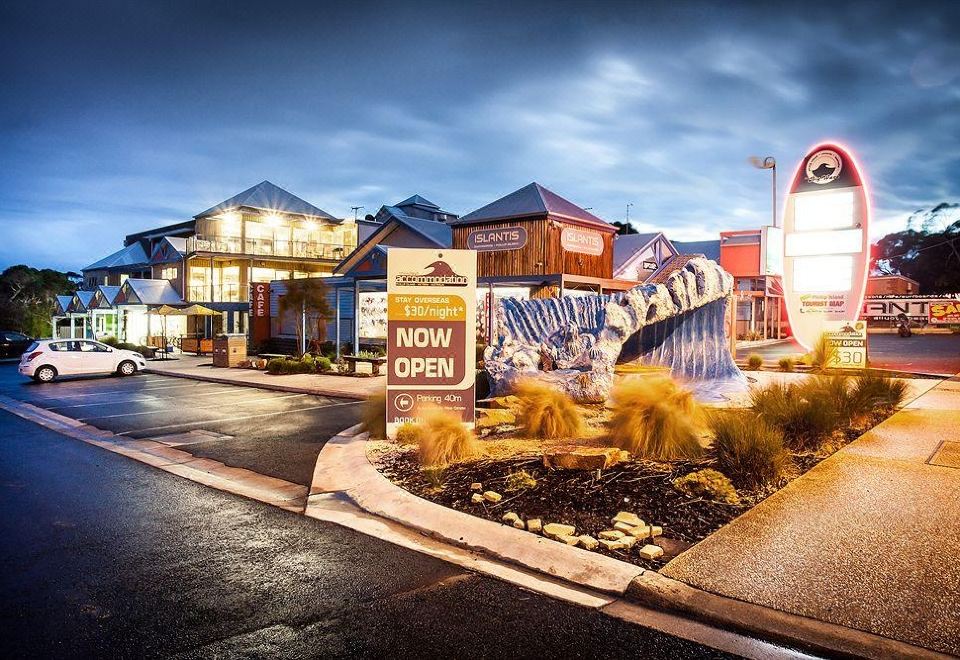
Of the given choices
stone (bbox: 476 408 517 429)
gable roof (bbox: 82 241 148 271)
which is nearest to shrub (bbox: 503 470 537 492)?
stone (bbox: 476 408 517 429)

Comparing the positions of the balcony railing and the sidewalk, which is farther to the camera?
the balcony railing

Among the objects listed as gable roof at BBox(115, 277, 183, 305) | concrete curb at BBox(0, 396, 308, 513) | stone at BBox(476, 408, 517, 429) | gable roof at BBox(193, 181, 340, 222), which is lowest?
concrete curb at BBox(0, 396, 308, 513)

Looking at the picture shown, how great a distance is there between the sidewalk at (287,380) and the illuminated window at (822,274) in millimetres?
10738

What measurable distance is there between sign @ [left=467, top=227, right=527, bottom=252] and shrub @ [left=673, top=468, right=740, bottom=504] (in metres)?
21.0

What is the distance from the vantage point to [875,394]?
975 cm

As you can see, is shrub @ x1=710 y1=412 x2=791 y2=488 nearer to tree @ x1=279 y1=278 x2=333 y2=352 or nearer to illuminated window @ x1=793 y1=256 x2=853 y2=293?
illuminated window @ x1=793 y1=256 x2=853 y2=293

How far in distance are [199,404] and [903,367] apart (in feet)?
64.9

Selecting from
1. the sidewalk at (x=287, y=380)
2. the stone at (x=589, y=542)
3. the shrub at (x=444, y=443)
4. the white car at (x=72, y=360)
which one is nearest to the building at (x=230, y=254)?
the white car at (x=72, y=360)

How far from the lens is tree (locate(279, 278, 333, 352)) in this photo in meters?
23.8

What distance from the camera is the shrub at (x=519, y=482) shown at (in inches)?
246

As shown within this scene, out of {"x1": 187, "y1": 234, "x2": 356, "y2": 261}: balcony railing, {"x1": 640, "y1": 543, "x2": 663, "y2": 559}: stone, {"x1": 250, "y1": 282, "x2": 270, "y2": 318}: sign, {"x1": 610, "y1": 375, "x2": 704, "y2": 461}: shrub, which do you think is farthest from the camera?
{"x1": 187, "y1": 234, "x2": 356, "y2": 261}: balcony railing

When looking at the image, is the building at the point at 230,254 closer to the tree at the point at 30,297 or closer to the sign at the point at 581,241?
the tree at the point at 30,297

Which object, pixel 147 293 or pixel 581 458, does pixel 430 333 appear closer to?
pixel 581 458

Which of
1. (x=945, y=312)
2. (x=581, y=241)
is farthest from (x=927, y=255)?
(x=581, y=241)
